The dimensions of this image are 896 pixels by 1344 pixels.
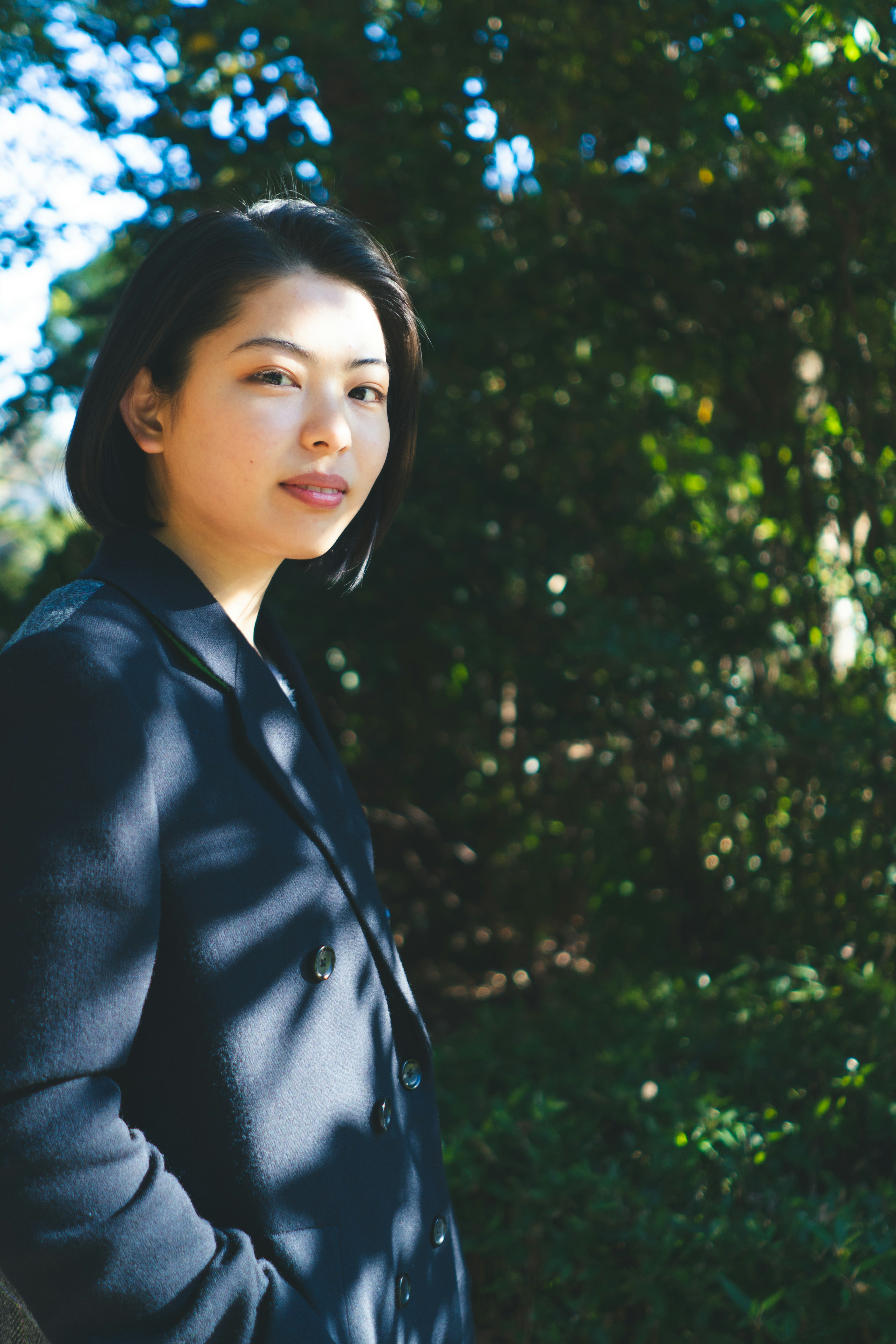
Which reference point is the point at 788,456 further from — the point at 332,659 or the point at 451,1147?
the point at 451,1147

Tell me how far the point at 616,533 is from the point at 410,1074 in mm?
2653

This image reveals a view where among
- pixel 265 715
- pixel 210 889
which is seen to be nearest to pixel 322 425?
pixel 265 715

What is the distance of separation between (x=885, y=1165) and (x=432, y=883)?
2.12 meters

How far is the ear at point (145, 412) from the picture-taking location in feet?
4.07

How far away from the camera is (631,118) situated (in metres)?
2.98

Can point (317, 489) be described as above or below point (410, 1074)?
above

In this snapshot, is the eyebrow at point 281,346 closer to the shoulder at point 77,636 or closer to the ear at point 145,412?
the ear at point 145,412

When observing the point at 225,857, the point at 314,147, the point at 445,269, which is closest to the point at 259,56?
the point at 314,147

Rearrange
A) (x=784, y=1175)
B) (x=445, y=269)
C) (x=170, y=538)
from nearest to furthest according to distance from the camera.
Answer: (x=170, y=538)
(x=784, y=1175)
(x=445, y=269)

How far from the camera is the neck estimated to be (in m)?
1.25

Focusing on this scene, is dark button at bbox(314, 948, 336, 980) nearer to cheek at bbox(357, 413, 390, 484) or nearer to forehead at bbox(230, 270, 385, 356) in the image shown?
cheek at bbox(357, 413, 390, 484)

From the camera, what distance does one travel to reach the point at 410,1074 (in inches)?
52.3

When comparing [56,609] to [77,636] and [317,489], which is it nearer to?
[77,636]

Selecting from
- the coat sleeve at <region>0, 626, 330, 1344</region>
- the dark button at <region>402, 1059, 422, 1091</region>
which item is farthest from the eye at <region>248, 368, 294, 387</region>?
the dark button at <region>402, 1059, 422, 1091</region>
